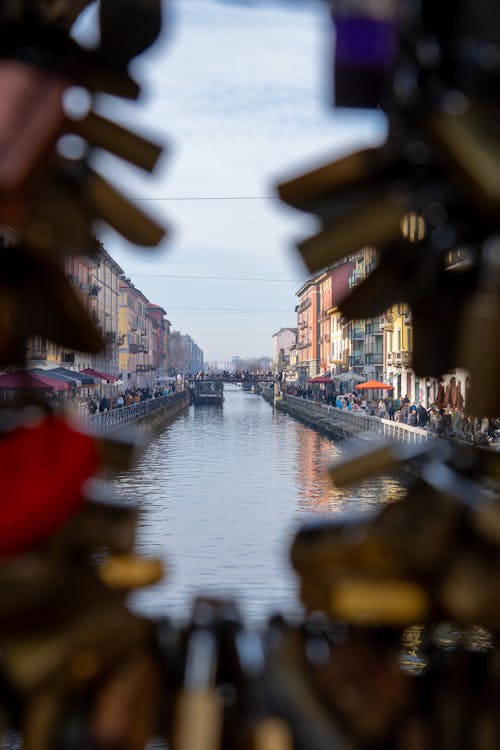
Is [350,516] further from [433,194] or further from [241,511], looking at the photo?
[241,511]

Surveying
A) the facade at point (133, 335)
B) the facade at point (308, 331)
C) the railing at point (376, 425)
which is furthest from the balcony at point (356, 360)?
the facade at point (308, 331)

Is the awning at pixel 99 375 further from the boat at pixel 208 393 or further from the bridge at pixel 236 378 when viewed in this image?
the bridge at pixel 236 378

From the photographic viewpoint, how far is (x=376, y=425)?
168 feet

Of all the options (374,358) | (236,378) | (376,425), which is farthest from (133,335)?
(376,425)

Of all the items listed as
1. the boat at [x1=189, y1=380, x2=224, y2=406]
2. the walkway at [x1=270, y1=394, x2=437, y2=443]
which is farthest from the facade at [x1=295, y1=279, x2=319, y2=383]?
the walkway at [x1=270, y1=394, x2=437, y2=443]

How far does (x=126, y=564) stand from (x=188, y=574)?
65.7 feet

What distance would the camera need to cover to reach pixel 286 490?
127 feet

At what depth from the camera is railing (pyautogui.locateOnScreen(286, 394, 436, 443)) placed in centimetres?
3918

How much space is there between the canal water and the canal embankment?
1.38 meters

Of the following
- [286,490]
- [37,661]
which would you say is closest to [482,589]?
[37,661]

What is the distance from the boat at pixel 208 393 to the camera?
13512 cm

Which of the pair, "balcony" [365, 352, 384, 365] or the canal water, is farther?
"balcony" [365, 352, 384, 365]

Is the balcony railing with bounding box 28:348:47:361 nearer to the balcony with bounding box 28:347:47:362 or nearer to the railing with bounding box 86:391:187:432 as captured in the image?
the balcony with bounding box 28:347:47:362

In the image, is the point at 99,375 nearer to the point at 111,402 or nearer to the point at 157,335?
the point at 111,402
